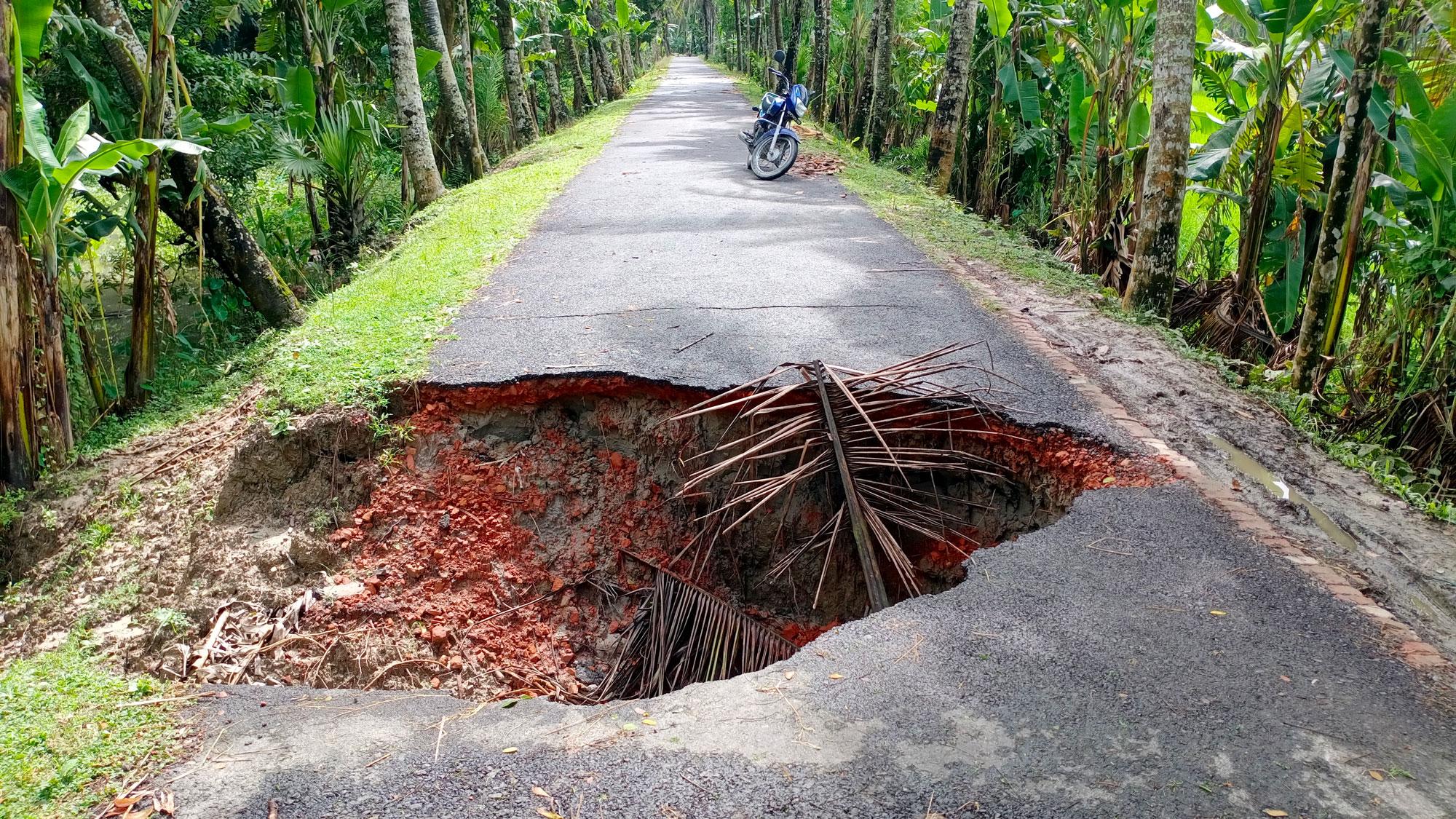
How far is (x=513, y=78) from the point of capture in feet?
58.0

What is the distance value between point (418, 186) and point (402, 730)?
9.56 m

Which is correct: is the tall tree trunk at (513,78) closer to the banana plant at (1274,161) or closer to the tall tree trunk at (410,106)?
the tall tree trunk at (410,106)

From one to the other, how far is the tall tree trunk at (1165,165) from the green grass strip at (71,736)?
20.8 ft

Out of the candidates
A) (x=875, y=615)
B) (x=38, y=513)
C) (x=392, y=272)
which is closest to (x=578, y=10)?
(x=392, y=272)

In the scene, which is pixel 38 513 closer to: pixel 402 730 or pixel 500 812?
pixel 402 730

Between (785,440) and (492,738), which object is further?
(785,440)

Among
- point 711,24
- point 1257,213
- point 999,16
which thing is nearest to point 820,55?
point 999,16

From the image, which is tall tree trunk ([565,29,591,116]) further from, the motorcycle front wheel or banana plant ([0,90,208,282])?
banana plant ([0,90,208,282])

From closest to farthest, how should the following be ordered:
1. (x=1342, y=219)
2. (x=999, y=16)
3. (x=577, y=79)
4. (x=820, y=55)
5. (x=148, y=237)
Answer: (x=1342, y=219) < (x=148, y=237) < (x=999, y=16) < (x=820, y=55) < (x=577, y=79)

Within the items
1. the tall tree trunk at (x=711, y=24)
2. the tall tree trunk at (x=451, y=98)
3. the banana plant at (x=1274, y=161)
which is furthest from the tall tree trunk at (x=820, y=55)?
the tall tree trunk at (x=711, y=24)

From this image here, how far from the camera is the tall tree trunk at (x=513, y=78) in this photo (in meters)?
16.6

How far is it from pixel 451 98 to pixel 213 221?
664cm

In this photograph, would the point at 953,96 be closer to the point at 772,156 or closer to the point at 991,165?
the point at 991,165

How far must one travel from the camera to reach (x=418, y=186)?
11336 millimetres
